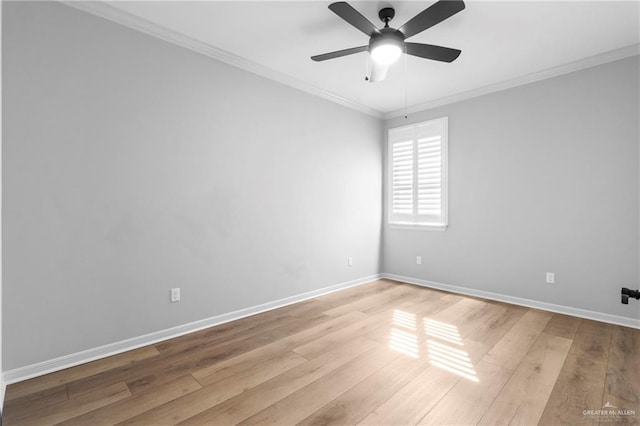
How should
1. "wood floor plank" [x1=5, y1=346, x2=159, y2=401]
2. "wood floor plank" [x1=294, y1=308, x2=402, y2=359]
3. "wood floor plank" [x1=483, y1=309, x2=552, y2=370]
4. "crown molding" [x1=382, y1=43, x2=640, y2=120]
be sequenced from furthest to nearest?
"crown molding" [x1=382, y1=43, x2=640, y2=120], "wood floor plank" [x1=294, y1=308, x2=402, y2=359], "wood floor plank" [x1=483, y1=309, x2=552, y2=370], "wood floor plank" [x1=5, y1=346, x2=159, y2=401]

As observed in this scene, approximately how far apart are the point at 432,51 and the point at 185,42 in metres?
2.14

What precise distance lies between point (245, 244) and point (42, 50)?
216 centimetres

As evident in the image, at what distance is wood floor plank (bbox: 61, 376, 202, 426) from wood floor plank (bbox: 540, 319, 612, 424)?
2.08 metres

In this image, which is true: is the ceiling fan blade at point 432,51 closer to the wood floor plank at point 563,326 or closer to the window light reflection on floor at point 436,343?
the window light reflection on floor at point 436,343

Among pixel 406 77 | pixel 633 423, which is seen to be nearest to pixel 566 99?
pixel 406 77

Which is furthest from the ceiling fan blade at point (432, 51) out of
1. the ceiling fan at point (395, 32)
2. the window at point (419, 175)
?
the window at point (419, 175)

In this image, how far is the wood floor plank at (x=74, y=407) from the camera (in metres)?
1.66

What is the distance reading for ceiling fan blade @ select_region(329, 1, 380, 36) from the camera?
1914 millimetres

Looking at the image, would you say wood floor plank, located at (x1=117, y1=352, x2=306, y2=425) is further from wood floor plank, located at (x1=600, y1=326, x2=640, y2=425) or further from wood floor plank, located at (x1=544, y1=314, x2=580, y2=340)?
wood floor plank, located at (x1=544, y1=314, x2=580, y2=340)

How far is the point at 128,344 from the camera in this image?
247cm

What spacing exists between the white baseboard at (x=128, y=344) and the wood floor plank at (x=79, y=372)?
0.14 feet

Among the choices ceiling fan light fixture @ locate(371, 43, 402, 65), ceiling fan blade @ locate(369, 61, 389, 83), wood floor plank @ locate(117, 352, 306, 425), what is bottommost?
wood floor plank @ locate(117, 352, 306, 425)

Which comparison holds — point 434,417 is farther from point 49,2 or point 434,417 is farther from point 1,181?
point 49,2

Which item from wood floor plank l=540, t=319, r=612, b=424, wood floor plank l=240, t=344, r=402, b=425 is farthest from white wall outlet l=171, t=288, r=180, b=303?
wood floor plank l=540, t=319, r=612, b=424
